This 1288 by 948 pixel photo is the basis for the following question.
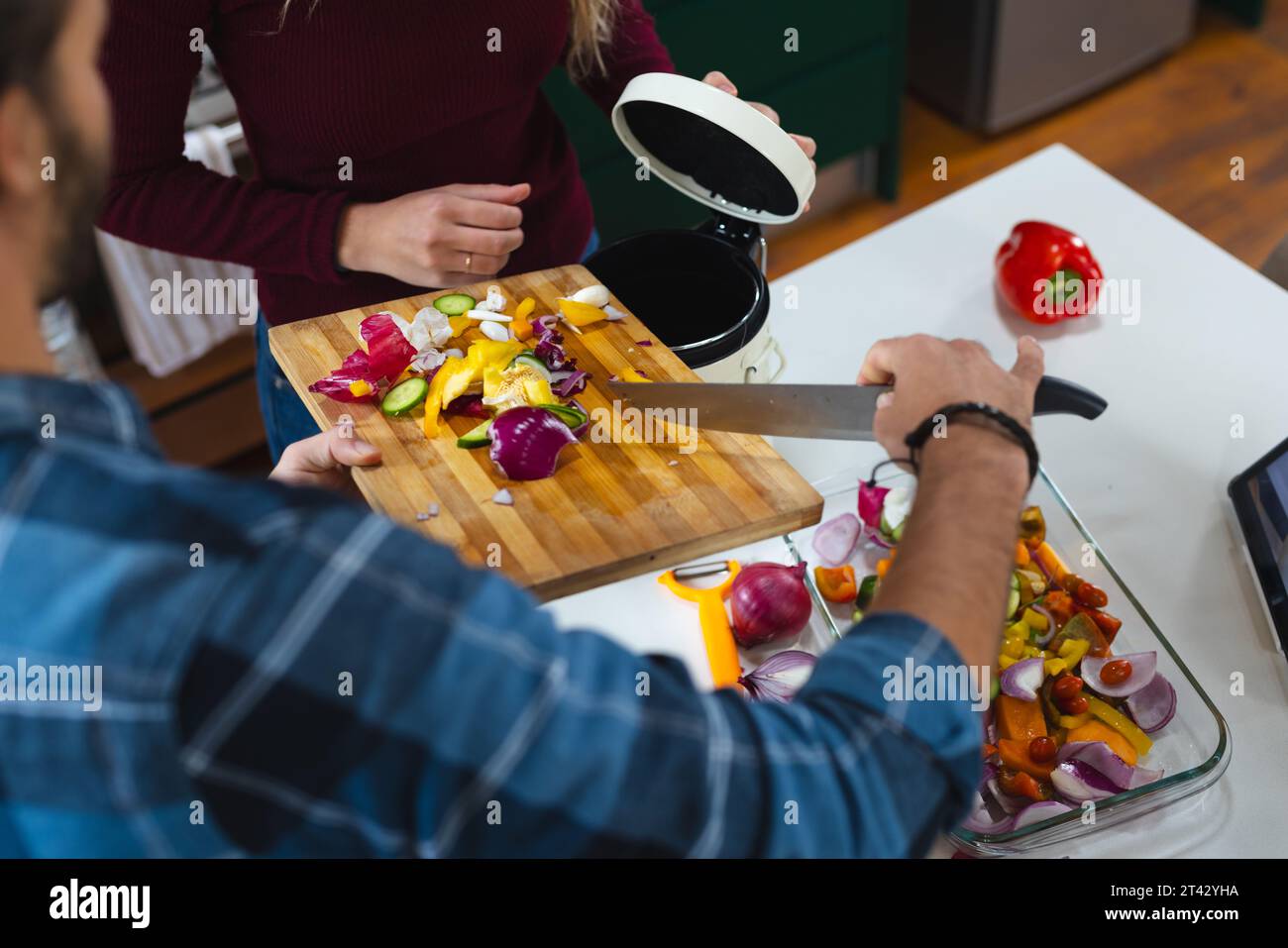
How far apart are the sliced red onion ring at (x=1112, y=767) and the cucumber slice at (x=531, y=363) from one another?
0.55 m

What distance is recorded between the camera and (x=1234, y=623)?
3.50ft

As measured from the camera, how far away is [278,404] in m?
1.32

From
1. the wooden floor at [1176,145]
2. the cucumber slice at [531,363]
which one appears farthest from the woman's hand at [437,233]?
the wooden floor at [1176,145]

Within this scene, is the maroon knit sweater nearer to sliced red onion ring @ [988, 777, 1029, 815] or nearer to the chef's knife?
the chef's knife

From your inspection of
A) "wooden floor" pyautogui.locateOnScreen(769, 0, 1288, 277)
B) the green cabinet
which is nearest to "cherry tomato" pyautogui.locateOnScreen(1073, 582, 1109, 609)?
the green cabinet

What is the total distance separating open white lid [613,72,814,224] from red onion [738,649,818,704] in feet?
1.44

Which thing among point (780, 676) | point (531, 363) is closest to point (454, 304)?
point (531, 363)

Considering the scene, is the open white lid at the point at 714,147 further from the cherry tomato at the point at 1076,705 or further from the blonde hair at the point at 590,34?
the cherry tomato at the point at 1076,705

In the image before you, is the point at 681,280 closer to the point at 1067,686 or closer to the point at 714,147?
the point at 714,147

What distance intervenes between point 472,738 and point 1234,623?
0.82 m

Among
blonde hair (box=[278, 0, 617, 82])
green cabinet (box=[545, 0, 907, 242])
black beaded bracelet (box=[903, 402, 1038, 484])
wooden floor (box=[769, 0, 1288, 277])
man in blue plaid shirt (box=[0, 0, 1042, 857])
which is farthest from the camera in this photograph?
wooden floor (box=[769, 0, 1288, 277])

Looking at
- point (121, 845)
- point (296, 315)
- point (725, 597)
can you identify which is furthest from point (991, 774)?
point (296, 315)

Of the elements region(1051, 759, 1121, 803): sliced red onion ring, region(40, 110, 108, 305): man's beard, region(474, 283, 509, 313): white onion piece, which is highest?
region(40, 110, 108, 305): man's beard

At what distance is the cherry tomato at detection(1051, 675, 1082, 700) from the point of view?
37.6 inches
